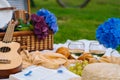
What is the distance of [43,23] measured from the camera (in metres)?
2.65

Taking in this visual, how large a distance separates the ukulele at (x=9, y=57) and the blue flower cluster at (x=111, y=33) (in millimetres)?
453

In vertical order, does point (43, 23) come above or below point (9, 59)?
above

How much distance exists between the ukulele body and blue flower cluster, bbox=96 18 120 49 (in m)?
0.45

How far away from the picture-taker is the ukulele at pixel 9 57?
2.09m

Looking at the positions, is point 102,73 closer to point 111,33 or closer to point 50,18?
point 111,33

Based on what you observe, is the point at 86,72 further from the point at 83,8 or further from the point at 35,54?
the point at 83,8

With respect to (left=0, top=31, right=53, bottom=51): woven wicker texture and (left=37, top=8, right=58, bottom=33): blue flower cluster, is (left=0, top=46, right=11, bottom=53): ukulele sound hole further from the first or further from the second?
(left=37, top=8, right=58, bottom=33): blue flower cluster

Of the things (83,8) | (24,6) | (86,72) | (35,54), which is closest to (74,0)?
(83,8)

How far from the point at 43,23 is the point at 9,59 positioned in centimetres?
55

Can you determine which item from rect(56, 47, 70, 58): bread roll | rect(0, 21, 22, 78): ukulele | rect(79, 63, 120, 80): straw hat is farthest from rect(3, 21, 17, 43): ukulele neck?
rect(79, 63, 120, 80): straw hat

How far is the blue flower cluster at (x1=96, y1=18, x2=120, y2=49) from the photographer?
7.17ft

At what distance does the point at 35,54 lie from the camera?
2.37m

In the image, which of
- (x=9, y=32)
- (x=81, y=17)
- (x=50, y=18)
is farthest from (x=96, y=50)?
(x=81, y=17)

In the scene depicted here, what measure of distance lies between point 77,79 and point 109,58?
0.48m
